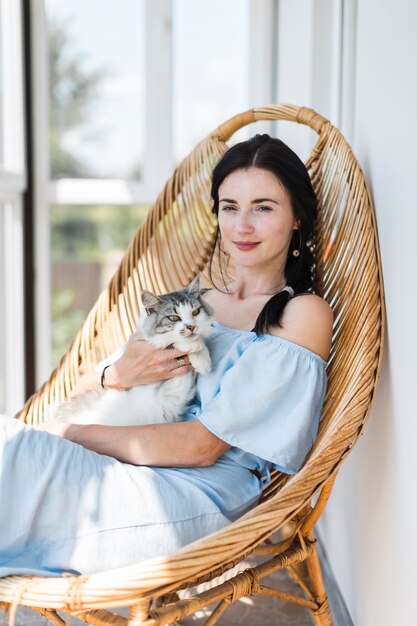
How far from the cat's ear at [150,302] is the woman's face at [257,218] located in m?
0.26

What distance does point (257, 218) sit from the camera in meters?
1.79

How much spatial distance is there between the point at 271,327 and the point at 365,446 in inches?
17.0

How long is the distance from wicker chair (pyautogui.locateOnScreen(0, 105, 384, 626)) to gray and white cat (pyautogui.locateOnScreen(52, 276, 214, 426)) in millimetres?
324

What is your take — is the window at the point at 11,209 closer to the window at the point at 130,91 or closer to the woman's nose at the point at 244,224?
the window at the point at 130,91

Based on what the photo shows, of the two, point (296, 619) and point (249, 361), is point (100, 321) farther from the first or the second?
point (296, 619)

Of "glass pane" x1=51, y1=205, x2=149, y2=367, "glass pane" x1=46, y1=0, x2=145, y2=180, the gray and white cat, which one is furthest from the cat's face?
"glass pane" x1=51, y1=205, x2=149, y2=367

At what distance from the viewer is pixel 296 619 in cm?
212

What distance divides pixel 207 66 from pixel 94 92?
79cm

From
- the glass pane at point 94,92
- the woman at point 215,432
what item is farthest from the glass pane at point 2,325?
the woman at point 215,432

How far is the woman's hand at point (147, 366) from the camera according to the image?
1738 mm

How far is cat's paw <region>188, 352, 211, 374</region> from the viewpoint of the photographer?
5.57 feet

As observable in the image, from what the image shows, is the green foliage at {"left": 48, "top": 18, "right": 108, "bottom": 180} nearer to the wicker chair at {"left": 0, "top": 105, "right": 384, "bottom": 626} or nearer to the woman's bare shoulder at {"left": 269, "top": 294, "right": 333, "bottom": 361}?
the wicker chair at {"left": 0, "top": 105, "right": 384, "bottom": 626}

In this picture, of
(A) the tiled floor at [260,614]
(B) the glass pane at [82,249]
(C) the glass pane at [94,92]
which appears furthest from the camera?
(B) the glass pane at [82,249]

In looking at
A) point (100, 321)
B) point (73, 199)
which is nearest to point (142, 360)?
point (100, 321)
